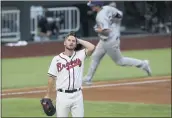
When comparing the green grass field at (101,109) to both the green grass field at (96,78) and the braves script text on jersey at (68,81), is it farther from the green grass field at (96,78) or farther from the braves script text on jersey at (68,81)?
the braves script text on jersey at (68,81)

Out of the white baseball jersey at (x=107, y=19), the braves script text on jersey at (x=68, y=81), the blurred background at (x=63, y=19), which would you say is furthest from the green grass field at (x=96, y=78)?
the braves script text on jersey at (x=68, y=81)

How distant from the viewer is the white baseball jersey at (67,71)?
7.88 metres

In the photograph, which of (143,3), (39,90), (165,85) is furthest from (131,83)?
(143,3)

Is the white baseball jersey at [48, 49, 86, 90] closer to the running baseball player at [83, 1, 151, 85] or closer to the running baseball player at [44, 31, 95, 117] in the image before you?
the running baseball player at [44, 31, 95, 117]

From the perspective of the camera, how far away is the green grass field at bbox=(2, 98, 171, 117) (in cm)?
1187

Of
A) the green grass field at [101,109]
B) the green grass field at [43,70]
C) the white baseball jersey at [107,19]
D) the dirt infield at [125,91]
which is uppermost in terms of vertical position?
the white baseball jersey at [107,19]

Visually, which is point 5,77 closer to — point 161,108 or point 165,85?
point 165,85

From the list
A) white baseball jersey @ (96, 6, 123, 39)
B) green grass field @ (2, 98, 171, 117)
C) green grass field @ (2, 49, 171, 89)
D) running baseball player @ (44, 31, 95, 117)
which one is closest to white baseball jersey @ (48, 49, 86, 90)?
running baseball player @ (44, 31, 95, 117)

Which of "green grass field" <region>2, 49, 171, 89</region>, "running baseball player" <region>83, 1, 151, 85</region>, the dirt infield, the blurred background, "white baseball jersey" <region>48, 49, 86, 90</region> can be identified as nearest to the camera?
"white baseball jersey" <region>48, 49, 86, 90</region>

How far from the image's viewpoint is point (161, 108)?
12531mm

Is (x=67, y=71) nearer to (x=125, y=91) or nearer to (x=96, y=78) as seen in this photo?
(x=125, y=91)

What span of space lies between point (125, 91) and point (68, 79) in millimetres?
7059

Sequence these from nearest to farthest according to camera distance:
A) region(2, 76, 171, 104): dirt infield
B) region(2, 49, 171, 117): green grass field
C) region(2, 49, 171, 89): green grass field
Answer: region(2, 49, 171, 117): green grass field, region(2, 76, 171, 104): dirt infield, region(2, 49, 171, 89): green grass field

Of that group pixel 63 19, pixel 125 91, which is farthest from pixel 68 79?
pixel 63 19
